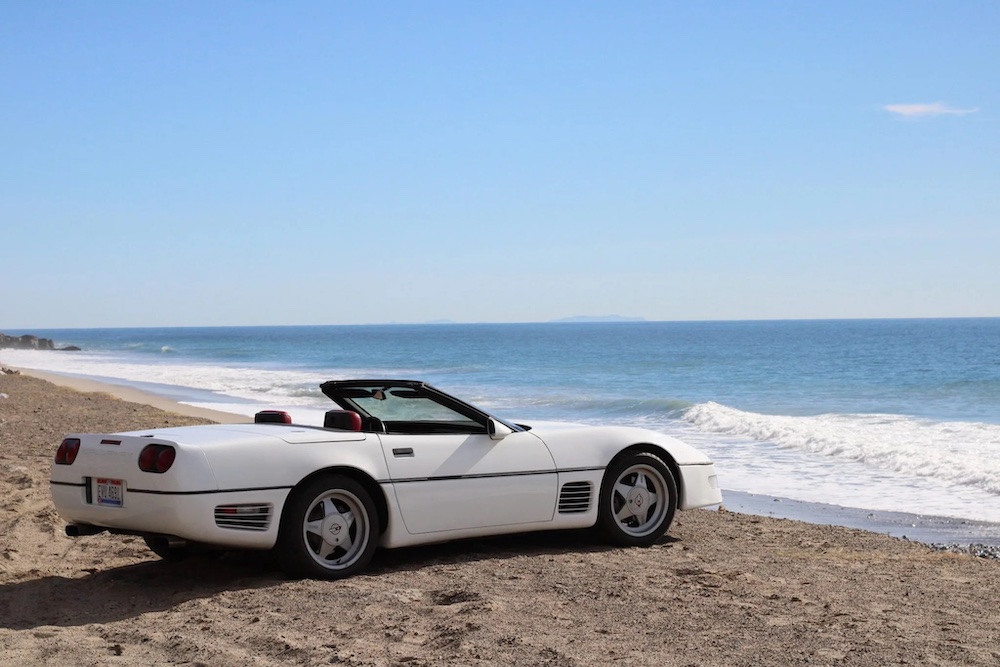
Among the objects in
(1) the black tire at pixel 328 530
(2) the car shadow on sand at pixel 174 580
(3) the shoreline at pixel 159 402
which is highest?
(1) the black tire at pixel 328 530

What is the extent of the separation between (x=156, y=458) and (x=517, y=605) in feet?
6.87

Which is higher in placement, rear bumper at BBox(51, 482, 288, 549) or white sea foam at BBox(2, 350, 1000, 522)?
rear bumper at BBox(51, 482, 288, 549)

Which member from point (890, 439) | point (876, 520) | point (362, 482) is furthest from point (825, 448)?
point (362, 482)

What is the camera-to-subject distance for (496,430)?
6969mm

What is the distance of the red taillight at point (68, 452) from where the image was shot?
A: 6404 millimetres

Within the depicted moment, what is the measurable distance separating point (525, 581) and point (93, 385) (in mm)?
31912

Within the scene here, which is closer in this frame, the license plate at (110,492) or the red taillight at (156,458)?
the red taillight at (156,458)

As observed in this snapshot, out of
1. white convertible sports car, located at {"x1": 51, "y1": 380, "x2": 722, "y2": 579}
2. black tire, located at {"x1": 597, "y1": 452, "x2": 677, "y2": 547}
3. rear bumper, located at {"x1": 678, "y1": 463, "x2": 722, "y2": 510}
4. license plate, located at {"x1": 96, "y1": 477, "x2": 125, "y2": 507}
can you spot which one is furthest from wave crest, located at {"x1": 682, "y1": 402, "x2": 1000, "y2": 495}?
license plate, located at {"x1": 96, "y1": 477, "x2": 125, "y2": 507}

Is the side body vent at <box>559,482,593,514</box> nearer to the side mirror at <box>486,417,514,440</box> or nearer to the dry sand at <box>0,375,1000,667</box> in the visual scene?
the dry sand at <box>0,375,1000,667</box>

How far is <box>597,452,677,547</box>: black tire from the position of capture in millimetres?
7367

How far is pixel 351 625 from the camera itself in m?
5.32

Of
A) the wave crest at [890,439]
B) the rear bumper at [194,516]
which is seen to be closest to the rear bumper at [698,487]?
the rear bumper at [194,516]

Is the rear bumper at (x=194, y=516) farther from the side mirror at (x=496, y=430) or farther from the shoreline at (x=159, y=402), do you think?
the shoreline at (x=159, y=402)

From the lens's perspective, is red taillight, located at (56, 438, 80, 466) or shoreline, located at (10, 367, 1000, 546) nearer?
red taillight, located at (56, 438, 80, 466)
